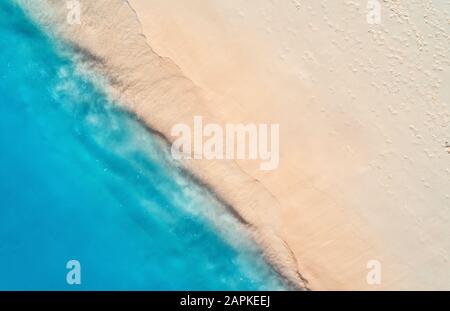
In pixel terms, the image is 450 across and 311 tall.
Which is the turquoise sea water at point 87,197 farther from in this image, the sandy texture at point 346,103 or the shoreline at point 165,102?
the sandy texture at point 346,103

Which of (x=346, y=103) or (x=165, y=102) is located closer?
(x=346, y=103)

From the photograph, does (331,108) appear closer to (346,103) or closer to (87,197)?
(346,103)

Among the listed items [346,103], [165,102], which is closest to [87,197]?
[165,102]

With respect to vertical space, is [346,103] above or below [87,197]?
above

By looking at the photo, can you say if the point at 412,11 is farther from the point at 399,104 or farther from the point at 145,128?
the point at 145,128

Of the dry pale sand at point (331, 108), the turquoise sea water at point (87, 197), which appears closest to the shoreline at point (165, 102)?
the dry pale sand at point (331, 108)

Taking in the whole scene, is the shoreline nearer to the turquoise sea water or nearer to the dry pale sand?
the dry pale sand

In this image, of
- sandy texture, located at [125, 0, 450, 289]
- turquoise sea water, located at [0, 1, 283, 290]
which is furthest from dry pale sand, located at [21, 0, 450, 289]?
turquoise sea water, located at [0, 1, 283, 290]
